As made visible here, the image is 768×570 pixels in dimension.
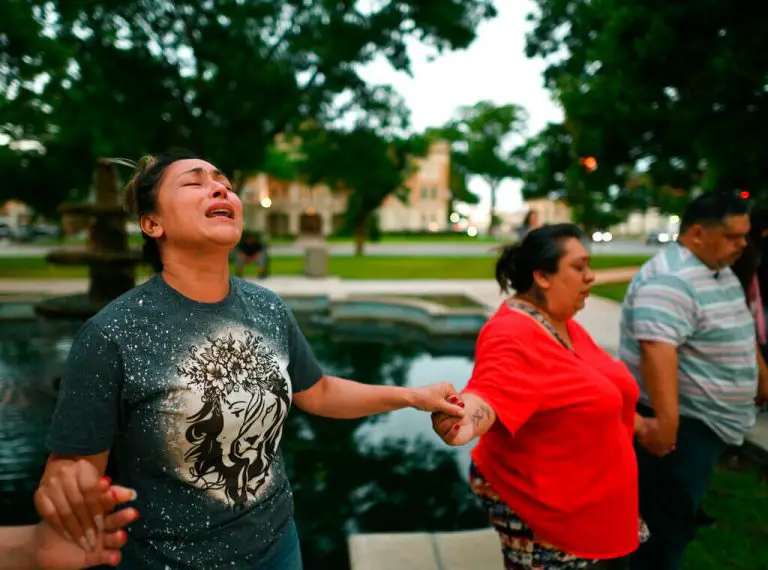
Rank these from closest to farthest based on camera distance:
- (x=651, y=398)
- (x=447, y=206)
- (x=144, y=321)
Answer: (x=144, y=321), (x=651, y=398), (x=447, y=206)

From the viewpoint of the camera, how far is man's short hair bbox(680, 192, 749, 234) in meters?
2.92

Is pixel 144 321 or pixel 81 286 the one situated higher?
pixel 144 321

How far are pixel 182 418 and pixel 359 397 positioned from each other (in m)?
0.66

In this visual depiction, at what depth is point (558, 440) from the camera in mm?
2303

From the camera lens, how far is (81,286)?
16672 mm

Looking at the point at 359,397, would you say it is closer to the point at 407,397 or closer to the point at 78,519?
the point at 407,397

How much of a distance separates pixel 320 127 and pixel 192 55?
4.90m

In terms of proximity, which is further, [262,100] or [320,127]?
[320,127]

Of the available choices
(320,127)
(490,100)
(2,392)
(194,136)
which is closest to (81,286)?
(194,136)

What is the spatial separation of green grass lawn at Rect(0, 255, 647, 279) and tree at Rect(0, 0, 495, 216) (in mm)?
4419

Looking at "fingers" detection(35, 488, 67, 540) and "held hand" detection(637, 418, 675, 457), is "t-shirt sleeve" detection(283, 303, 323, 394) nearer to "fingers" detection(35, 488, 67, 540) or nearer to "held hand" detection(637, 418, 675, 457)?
"fingers" detection(35, 488, 67, 540)

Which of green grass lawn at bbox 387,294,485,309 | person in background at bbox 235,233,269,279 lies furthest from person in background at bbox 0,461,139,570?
person in background at bbox 235,233,269,279

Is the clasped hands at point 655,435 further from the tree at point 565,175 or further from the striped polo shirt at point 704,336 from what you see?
the tree at point 565,175

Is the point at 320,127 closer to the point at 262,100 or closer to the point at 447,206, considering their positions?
the point at 262,100
